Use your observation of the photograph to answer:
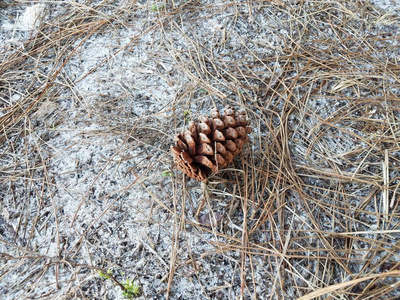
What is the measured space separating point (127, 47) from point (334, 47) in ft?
3.76

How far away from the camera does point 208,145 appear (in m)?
1.29

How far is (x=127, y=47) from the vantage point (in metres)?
1.94

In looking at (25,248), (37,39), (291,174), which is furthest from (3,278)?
(37,39)

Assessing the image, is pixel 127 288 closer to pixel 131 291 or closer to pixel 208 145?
pixel 131 291

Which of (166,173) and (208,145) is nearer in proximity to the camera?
(208,145)

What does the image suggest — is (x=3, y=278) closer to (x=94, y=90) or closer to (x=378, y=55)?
(x=94, y=90)

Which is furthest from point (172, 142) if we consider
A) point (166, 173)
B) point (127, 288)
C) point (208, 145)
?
point (127, 288)

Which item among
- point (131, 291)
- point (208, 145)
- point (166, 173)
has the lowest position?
point (131, 291)

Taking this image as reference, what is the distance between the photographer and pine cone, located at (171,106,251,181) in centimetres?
129

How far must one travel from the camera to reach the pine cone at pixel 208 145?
4.24ft

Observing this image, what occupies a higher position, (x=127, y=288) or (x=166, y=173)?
(x=166, y=173)

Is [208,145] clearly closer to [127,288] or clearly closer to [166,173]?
[166,173]

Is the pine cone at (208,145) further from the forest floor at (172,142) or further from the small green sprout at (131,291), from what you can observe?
the small green sprout at (131,291)

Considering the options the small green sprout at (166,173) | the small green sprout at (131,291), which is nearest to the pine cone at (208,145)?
the small green sprout at (166,173)
